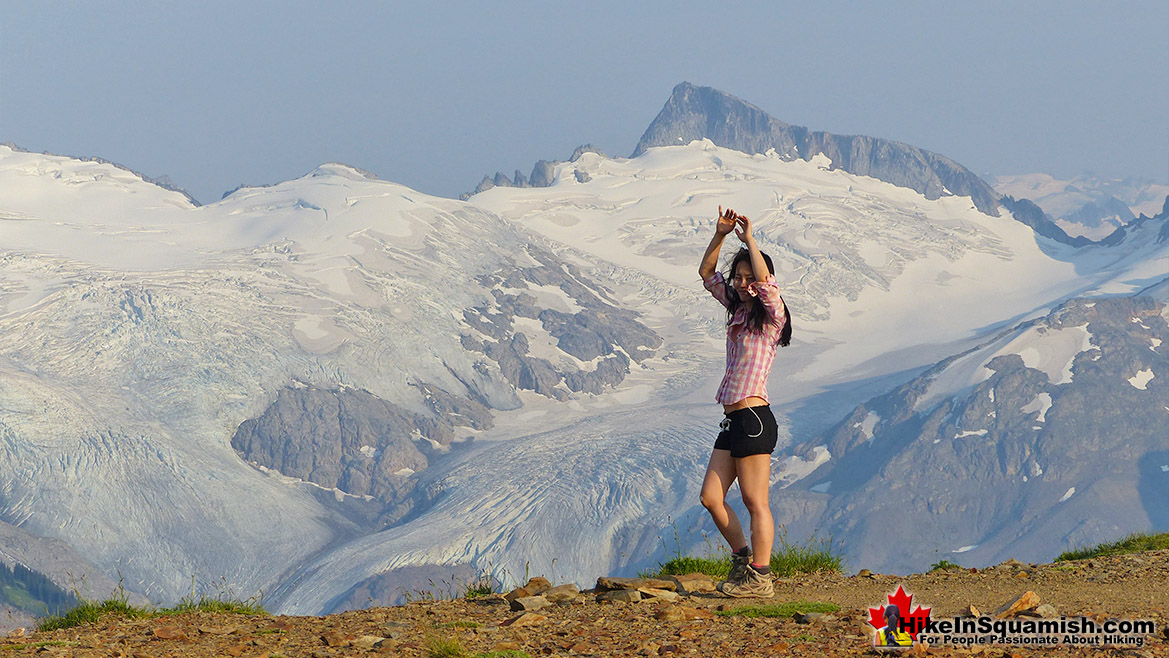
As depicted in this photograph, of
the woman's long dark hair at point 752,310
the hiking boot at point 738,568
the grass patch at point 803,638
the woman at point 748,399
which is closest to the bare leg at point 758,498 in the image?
the woman at point 748,399

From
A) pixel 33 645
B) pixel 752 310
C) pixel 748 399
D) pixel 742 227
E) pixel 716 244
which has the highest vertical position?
pixel 742 227

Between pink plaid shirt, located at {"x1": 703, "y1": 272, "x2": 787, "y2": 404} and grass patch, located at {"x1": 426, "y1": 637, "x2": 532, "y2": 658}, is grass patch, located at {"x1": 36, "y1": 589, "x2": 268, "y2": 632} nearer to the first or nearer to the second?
grass patch, located at {"x1": 426, "y1": 637, "x2": 532, "y2": 658}

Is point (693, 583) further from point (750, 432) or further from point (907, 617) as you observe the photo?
point (907, 617)

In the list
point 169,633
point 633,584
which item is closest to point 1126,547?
point 633,584

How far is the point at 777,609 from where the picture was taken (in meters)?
9.41

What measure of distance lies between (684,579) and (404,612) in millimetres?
2949

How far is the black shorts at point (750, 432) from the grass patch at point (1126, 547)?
19.2 ft

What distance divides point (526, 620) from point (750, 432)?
2623 millimetres

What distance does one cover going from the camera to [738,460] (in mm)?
10242

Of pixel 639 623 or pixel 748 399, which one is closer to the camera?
pixel 639 623

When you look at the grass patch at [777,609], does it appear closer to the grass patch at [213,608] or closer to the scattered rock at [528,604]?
the scattered rock at [528,604]

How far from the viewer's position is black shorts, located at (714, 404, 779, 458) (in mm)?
10094

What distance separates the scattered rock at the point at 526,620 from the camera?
9531mm

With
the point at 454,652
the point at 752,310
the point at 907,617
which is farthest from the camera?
the point at 752,310
